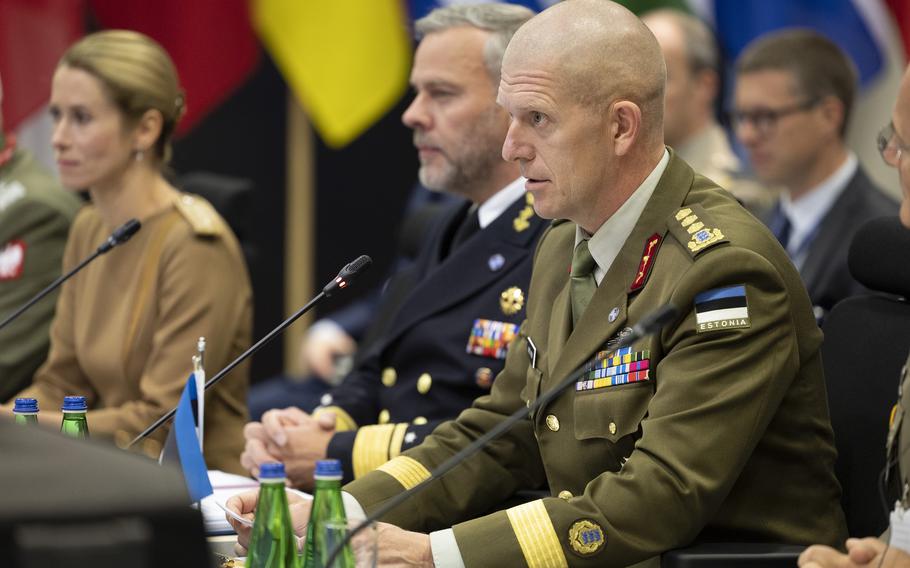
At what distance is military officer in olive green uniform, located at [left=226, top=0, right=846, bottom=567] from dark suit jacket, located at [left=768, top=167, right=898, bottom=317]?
1772 mm

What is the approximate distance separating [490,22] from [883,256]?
3.81 ft

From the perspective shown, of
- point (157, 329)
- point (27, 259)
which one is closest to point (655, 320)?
point (157, 329)

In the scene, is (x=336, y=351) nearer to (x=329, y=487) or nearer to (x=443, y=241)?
(x=443, y=241)

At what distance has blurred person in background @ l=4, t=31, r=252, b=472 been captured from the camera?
334 centimetres

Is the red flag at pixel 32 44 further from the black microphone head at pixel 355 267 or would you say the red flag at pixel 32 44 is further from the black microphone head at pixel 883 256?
the black microphone head at pixel 883 256

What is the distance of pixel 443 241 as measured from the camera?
329 cm

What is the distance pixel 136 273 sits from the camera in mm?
3438

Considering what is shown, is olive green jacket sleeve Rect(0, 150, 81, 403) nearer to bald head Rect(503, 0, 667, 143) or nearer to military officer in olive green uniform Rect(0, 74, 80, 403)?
military officer in olive green uniform Rect(0, 74, 80, 403)

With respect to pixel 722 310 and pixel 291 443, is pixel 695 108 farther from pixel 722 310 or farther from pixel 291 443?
pixel 722 310

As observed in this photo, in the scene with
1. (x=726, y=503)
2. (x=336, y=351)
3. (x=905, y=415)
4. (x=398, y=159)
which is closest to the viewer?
(x=905, y=415)

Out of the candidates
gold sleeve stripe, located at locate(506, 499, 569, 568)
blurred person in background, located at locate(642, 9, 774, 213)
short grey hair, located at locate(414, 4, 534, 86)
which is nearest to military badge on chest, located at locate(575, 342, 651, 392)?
gold sleeve stripe, located at locate(506, 499, 569, 568)

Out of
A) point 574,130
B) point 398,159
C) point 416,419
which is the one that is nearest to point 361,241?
point 398,159


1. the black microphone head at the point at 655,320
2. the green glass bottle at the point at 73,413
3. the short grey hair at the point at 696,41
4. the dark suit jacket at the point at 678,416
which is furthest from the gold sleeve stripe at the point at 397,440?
the short grey hair at the point at 696,41

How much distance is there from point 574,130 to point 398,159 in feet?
14.7
